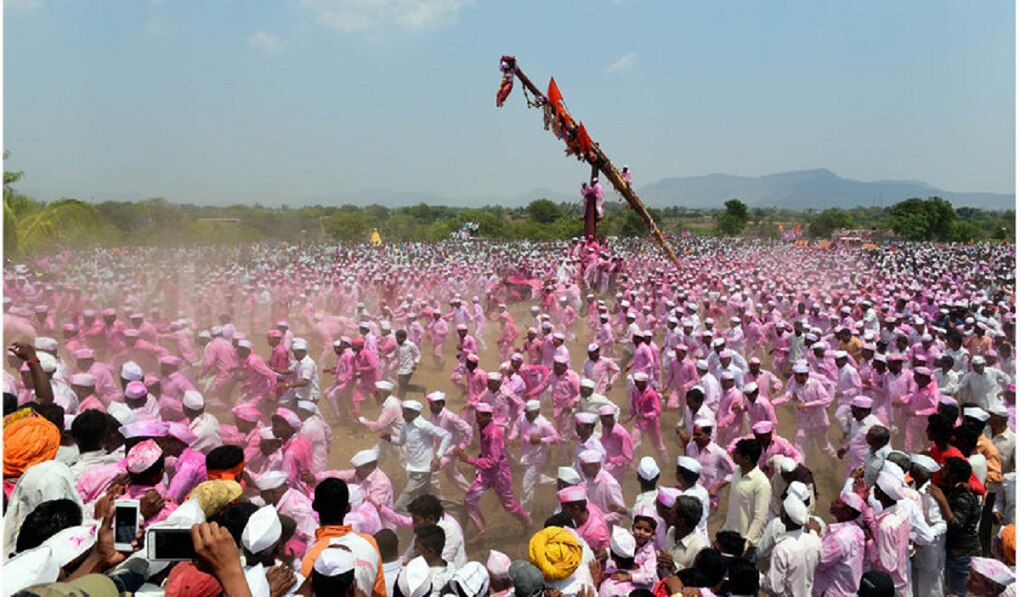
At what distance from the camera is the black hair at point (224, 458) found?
11.7ft

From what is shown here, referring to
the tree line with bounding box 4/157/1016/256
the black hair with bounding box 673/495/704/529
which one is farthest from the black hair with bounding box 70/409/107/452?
the tree line with bounding box 4/157/1016/256

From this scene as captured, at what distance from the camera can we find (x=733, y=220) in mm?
57000

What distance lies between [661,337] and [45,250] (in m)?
19.2

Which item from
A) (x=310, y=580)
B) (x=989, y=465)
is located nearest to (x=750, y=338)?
(x=989, y=465)

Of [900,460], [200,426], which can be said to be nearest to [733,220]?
[900,460]

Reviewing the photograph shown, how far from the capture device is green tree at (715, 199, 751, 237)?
56.8m

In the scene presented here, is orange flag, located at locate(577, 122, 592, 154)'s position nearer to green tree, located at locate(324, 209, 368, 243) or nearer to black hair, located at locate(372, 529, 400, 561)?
black hair, located at locate(372, 529, 400, 561)

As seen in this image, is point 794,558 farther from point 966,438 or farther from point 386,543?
point 386,543

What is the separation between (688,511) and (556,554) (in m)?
1.04

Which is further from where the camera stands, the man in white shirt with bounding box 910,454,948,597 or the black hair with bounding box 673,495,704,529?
the man in white shirt with bounding box 910,454,948,597

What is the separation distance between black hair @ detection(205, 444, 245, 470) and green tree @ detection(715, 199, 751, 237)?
57.1m

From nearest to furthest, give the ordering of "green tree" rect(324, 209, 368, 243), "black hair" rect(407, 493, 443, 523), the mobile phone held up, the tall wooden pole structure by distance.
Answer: the mobile phone held up → "black hair" rect(407, 493, 443, 523) → the tall wooden pole structure → "green tree" rect(324, 209, 368, 243)

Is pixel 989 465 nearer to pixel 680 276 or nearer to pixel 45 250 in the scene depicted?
pixel 680 276

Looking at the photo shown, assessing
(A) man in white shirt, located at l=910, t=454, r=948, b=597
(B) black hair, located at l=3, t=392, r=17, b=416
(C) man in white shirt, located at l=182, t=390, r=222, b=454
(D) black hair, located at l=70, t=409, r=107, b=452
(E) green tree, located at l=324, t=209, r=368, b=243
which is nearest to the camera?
(A) man in white shirt, located at l=910, t=454, r=948, b=597
